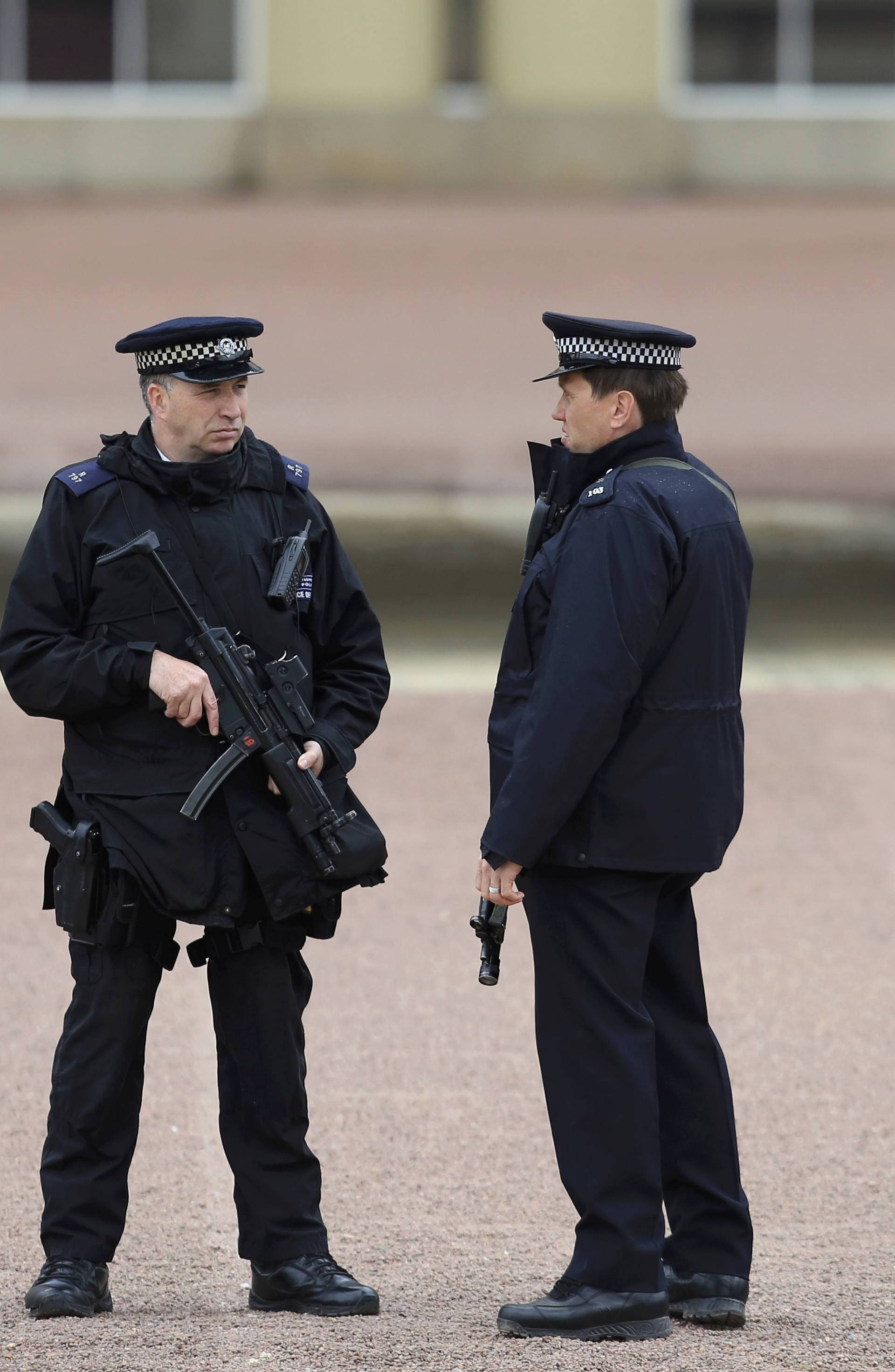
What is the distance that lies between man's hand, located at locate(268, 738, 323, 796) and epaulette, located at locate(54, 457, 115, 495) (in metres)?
0.59

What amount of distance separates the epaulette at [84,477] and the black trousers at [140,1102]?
82cm

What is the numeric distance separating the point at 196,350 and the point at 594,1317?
5.90 feet

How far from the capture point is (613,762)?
3281mm

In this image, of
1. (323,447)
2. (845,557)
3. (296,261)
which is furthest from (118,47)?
(845,557)

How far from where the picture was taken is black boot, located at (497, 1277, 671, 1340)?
3.22m

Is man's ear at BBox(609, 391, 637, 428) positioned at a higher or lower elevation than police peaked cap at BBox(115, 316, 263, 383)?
lower

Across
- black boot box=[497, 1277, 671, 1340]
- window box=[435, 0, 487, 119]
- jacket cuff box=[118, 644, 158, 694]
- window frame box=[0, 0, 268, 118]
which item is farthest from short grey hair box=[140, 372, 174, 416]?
window frame box=[0, 0, 268, 118]

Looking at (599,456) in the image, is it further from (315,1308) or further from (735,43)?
(735,43)

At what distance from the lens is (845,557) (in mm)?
13844

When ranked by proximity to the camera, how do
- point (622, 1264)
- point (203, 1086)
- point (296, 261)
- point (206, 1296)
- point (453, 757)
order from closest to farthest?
point (622, 1264) → point (206, 1296) → point (203, 1086) → point (453, 757) → point (296, 261)

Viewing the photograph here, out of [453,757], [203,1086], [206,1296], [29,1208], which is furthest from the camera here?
[453,757]

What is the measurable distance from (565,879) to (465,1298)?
873 millimetres

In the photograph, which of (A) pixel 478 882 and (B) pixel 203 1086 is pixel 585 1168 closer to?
(A) pixel 478 882

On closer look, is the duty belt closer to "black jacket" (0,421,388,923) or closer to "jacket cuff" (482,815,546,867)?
"black jacket" (0,421,388,923)
